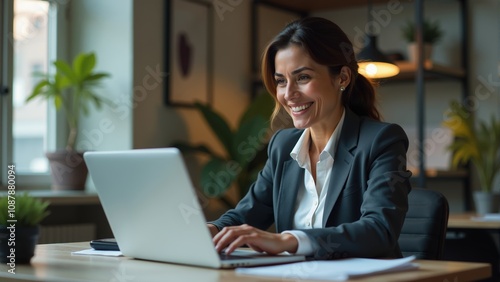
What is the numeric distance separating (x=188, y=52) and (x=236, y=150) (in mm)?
658

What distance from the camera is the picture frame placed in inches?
172

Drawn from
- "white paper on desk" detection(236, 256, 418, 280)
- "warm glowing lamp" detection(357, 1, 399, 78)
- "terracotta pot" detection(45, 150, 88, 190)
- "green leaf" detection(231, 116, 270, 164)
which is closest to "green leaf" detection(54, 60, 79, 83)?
"terracotta pot" detection(45, 150, 88, 190)

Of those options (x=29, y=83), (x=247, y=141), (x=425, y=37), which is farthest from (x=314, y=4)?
(x=29, y=83)

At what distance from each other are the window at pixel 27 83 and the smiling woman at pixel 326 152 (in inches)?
85.0

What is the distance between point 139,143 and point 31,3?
924 millimetres

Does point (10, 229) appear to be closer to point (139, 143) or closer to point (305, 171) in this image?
point (305, 171)

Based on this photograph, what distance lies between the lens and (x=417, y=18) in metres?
4.19

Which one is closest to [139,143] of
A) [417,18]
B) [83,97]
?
[83,97]

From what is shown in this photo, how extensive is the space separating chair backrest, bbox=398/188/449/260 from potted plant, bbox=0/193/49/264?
955mm

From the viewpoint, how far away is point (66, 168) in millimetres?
3932

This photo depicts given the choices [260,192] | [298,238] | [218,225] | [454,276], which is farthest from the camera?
[260,192]

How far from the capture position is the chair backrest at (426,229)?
2.03 m

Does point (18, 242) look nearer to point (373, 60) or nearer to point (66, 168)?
point (66, 168)

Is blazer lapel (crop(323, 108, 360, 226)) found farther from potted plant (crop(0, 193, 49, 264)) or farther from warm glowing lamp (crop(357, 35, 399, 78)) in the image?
warm glowing lamp (crop(357, 35, 399, 78))
